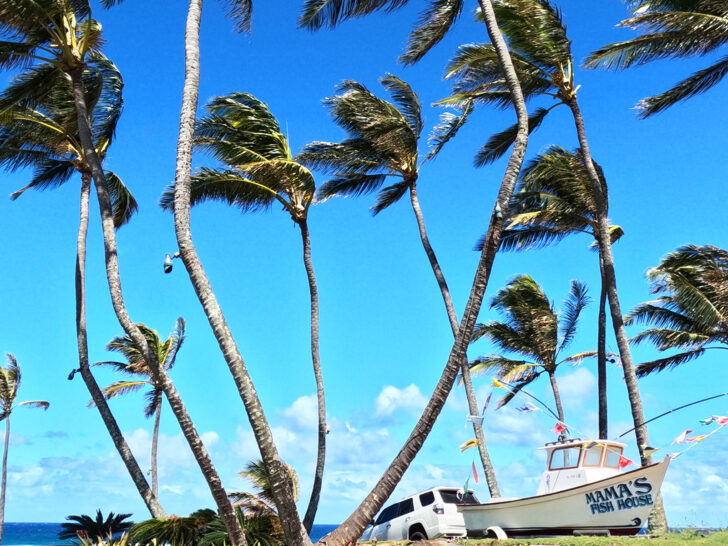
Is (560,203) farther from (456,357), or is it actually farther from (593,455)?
(456,357)

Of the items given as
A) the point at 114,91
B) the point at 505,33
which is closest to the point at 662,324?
the point at 505,33

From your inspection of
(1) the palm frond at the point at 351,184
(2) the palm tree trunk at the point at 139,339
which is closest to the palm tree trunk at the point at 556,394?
(1) the palm frond at the point at 351,184

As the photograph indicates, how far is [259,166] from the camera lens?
18.6m

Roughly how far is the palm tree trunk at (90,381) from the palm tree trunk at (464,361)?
942cm

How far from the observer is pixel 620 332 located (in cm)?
1922

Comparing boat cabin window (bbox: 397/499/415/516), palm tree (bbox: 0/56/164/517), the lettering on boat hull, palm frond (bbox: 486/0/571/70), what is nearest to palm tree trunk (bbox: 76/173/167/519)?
palm tree (bbox: 0/56/164/517)

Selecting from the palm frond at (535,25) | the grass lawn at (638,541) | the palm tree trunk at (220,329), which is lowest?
the grass lawn at (638,541)

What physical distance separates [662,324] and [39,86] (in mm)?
23600

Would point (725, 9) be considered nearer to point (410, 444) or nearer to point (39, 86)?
point (410, 444)

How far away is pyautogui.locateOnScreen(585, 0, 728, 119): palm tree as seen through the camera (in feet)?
55.7

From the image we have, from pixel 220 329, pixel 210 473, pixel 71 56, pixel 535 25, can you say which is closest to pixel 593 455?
pixel 210 473

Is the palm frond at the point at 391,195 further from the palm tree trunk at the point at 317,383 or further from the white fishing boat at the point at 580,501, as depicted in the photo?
the white fishing boat at the point at 580,501

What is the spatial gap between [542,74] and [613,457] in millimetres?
11469

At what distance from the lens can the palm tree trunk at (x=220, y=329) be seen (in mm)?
10023
